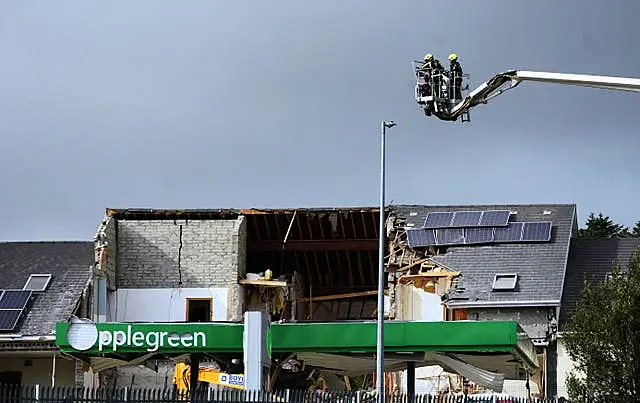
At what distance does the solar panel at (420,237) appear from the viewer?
165ft

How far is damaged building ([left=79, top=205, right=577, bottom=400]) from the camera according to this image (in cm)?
4919

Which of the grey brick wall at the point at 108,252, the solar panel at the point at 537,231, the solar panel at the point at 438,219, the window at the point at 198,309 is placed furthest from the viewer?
the window at the point at 198,309

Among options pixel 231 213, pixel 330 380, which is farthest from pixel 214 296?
pixel 330 380

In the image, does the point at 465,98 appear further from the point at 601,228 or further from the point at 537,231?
the point at 601,228

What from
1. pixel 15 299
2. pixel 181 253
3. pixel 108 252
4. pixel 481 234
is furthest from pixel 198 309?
pixel 481 234

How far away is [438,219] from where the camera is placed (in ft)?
170

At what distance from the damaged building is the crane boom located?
27594 mm

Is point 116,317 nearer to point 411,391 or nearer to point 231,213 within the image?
point 231,213

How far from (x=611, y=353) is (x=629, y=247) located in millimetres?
23851

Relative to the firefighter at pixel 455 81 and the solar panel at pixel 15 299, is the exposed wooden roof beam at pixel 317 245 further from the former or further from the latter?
the firefighter at pixel 455 81

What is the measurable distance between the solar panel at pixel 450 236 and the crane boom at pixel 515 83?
3042 centimetres

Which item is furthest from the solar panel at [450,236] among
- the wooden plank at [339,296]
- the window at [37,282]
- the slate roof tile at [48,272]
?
the window at [37,282]

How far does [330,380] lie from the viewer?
184ft

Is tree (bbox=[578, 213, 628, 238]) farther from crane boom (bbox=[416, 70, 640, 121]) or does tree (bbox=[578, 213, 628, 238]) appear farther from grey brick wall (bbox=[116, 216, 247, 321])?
crane boom (bbox=[416, 70, 640, 121])
